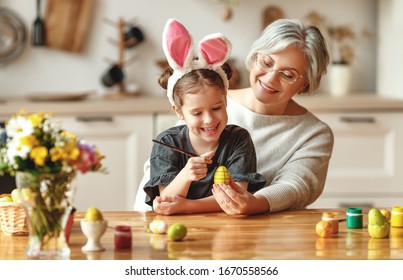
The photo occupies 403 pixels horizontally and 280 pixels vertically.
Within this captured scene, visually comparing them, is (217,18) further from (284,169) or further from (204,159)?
(204,159)

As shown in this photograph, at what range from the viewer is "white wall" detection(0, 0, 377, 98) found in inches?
190

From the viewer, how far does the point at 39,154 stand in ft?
5.39

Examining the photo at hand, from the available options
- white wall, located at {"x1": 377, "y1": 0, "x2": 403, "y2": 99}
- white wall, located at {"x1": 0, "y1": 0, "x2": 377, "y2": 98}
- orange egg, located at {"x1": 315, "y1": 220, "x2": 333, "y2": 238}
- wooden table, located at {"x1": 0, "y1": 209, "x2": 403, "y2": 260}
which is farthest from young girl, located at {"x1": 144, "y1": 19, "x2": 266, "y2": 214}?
white wall, located at {"x1": 0, "y1": 0, "x2": 377, "y2": 98}

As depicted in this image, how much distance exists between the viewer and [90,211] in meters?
1.78

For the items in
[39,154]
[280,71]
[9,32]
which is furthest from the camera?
[9,32]

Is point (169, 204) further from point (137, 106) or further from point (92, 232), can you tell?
point (137, 106)

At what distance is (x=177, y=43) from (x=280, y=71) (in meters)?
0.46

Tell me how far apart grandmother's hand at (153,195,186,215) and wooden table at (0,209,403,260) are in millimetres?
29

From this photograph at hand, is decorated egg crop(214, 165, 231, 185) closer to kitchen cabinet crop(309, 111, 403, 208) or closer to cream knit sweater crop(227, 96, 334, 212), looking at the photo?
cream knit sweater crop(227, 96, 334, 212)

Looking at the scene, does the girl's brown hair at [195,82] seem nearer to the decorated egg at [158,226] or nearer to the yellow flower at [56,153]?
the decorated egg at [158,226]

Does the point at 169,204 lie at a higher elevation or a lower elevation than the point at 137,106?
lower

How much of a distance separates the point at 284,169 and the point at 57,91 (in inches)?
104

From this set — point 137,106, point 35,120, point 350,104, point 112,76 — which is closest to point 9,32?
point 112,76

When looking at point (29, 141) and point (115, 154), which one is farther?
point (115, 154)
